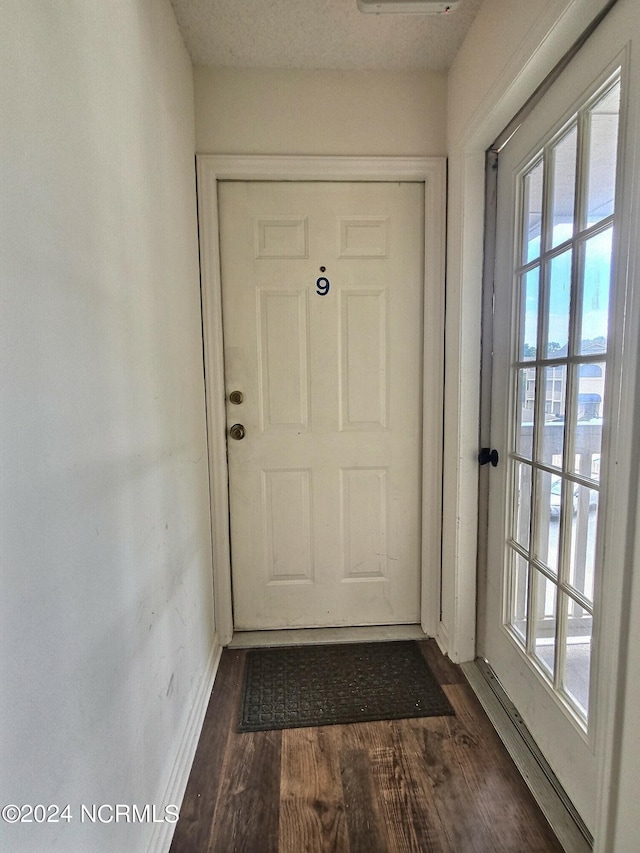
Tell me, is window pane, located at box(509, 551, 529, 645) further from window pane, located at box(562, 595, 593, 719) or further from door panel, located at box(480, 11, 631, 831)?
window pane, located at box(562, 595, 593, 719)

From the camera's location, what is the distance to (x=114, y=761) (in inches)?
31.6

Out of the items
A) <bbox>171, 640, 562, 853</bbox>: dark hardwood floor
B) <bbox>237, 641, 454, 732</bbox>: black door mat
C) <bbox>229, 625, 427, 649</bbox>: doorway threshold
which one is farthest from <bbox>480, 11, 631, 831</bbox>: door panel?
<bbox>229, 625, 427, 649</bbox>: doorway threshold

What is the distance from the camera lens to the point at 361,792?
1.14 meters

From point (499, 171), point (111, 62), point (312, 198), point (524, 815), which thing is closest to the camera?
point (111, 62)

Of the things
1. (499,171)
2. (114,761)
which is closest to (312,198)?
(499,171)

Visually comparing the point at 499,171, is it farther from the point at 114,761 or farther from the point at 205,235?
the point at 114,761

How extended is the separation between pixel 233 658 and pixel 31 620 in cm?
131

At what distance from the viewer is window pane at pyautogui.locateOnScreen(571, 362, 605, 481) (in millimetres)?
981

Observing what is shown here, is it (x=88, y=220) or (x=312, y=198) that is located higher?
(x=312, y=198)

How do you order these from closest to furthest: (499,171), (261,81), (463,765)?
(463,765) < (499,171) < (261,81)

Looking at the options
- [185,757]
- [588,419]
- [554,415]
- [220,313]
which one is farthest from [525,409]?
[185,757]

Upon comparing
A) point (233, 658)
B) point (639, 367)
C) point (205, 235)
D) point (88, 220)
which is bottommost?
point (233, 658)

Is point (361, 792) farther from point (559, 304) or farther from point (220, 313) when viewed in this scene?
point (220, 313)

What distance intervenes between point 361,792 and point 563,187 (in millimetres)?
1810
